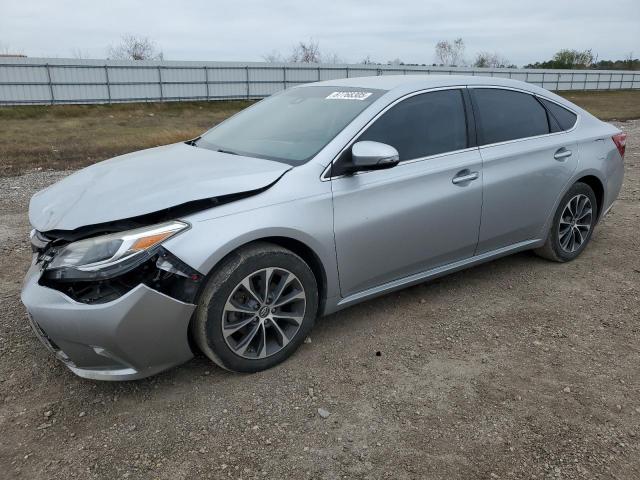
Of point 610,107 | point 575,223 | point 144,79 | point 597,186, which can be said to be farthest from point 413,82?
point 610,107

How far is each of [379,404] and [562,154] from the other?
9.02 feet

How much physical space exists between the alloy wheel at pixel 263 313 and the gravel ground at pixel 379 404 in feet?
0.58

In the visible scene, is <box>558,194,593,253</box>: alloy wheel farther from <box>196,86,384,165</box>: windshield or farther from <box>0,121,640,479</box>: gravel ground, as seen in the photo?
<box>196,86,384,165</box>: windshield

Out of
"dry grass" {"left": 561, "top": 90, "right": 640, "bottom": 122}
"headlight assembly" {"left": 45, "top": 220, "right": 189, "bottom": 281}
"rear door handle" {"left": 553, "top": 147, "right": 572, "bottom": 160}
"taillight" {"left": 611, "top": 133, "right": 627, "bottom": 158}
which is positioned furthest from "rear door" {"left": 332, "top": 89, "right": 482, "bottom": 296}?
"dry grass" {"left": 561, "top": 90, "right": 640, "bottom": 122}

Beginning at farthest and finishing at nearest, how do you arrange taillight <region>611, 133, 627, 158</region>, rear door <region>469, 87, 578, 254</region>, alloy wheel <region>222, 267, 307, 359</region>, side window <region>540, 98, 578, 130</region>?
taillight <region>611, 133, 627, 158</region> → side window <region>540, 98, 578, 130</region> → rear door <region>469, 87, 578, 254</region> → alloy wheel <region>222, 267, 307, 359</region>

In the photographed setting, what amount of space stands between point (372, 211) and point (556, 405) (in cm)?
146

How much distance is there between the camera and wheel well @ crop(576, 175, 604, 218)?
15.3ft

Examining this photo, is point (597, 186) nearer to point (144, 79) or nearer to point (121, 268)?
point (121, 268)

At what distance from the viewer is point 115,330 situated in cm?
254

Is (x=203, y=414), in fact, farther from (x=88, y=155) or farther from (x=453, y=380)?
(x=88, y=155)

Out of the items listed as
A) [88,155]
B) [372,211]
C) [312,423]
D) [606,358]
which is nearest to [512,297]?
[606,358]

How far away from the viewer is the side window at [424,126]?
3457mm

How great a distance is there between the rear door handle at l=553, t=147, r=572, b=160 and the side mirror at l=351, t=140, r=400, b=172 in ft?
6.00

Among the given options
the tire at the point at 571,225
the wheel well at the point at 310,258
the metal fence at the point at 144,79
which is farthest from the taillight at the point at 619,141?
the metal fence at the point at 144,79
